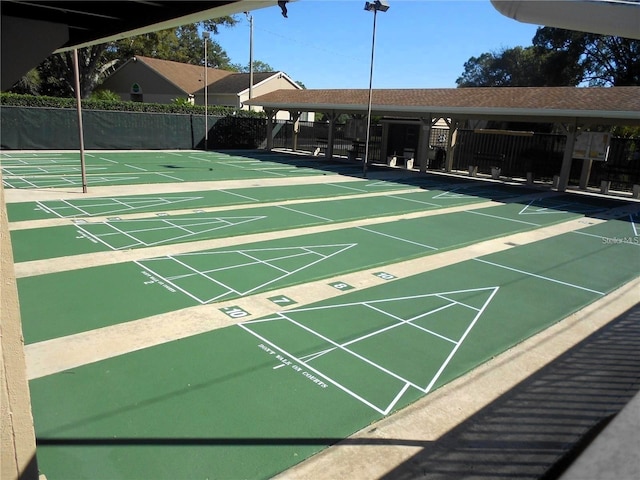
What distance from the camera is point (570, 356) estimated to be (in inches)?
248

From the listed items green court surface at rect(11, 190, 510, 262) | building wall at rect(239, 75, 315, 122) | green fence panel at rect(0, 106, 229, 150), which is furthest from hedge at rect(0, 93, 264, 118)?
green court surface at rect(11, 190, 510, 262)

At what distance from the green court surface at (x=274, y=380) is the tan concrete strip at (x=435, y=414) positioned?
0.47 feet

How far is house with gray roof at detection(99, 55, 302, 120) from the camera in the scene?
139 feet

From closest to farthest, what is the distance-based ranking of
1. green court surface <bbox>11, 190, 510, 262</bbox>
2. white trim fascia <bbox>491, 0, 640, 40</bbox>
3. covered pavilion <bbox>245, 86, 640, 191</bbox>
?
1. white trim fascia <bbox>491, 0, 640, 40</bbox>
2. green court surface <bbox>11, 190, 510, 262</bbox>
3. covered pavilion <bbox>245, 86, 640, 191</bbox>

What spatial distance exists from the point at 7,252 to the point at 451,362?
5.09 metres

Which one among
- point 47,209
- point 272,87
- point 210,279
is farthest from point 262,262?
point 272,87

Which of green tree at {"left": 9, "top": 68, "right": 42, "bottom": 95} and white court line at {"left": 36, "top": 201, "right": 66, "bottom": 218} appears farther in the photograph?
green tree at {"left": 9, "top": 68, "right": 42, "bottom": 95}

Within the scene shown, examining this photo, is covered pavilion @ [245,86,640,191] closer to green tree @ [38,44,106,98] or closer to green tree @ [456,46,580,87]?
green tree @ [38,44,106,98]

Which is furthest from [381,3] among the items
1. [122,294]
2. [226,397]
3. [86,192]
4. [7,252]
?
[7,252]

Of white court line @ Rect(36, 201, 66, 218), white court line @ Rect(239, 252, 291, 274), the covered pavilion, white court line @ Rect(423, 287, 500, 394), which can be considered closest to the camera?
white court line @ Rect(423, 287, 500, 394)

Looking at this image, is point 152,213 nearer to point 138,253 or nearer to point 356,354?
point 138,253

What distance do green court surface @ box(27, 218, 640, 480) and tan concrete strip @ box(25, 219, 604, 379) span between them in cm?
20

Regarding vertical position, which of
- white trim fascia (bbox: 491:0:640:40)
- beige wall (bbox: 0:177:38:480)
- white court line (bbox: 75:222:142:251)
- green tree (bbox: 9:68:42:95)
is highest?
green tree (bbox: 9:68:42:95)

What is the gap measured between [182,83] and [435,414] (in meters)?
43.3
